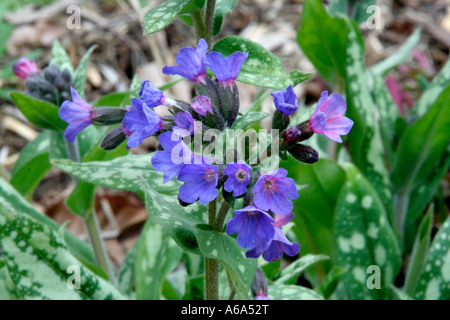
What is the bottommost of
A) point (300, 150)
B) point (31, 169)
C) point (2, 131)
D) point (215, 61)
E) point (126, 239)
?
point (126, 239)

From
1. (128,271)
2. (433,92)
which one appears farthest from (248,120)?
(433,92)

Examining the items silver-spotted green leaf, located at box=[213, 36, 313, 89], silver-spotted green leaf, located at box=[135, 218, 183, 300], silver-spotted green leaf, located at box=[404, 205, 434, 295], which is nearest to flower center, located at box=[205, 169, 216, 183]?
silver-spotted green leaf, located at box=[213, 36, 313, 89]

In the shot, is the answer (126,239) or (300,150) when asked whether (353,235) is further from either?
(126,239)

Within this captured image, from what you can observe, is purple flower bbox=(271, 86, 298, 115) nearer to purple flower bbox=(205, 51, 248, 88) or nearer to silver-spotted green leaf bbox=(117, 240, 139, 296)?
purple flower bbox=(205, 51, 248, 88)

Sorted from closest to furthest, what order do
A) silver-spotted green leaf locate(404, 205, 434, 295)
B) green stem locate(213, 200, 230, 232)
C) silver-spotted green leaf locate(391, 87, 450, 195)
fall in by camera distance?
1. green stem locate(213, 200, 230, 232)
2. silver-spotted green leaf locate(404, 205, 434, 295)
3. silver-spotted green leaf locate(391, 87, 450, 195)
